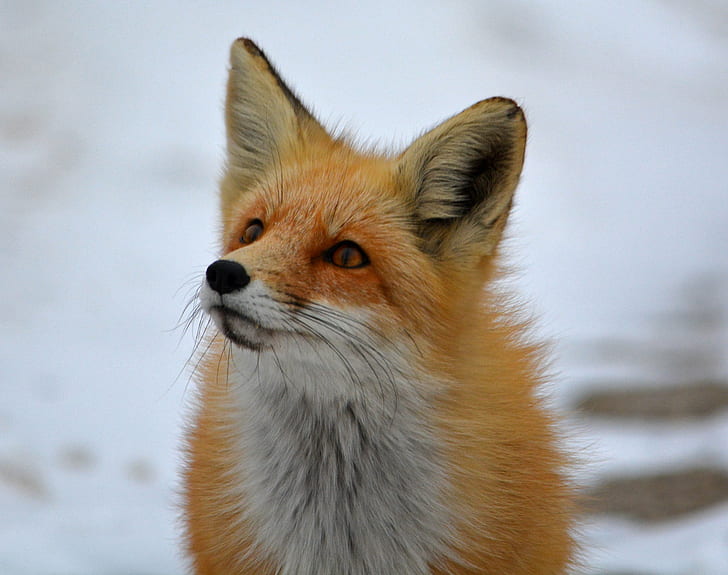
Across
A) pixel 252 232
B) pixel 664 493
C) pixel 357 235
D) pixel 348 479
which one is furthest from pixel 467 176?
pixel 664 493

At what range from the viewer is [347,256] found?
2176 millimetres

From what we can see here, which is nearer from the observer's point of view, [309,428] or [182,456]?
[309,428]

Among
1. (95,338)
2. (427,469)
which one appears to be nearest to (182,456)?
(427,469)

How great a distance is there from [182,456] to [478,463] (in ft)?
3.26

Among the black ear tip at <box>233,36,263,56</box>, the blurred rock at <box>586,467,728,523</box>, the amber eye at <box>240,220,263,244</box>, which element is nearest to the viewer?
the amber eye at <box>240,220,263,244</box>

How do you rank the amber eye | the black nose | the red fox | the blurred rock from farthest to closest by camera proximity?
the blurred rock, the amber eye, the red fox, the black nose

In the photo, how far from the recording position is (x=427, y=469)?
226 cm

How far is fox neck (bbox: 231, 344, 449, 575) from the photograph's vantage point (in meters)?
2.21

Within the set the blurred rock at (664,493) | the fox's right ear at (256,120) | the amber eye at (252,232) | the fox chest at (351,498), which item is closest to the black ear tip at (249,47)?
the fox's right ear at (256,120)

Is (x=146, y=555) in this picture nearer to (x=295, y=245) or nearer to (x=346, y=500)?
(x=346, y=500)

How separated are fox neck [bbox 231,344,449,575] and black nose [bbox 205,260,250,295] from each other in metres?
0.28

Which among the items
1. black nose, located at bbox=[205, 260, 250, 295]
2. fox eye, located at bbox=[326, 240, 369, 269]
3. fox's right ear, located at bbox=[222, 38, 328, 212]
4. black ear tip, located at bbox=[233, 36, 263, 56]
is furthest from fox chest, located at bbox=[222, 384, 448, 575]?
black ear tip, located at bbox=[233, 36, 263, 56]

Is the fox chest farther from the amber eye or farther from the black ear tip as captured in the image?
the black ear tip

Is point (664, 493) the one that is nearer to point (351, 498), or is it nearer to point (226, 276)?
point (351, 498)
